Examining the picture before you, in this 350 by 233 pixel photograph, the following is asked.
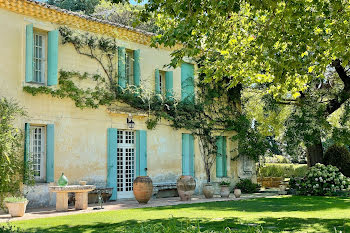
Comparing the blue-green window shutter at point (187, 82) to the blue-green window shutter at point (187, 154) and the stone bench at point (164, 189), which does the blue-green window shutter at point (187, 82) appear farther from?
the stone bench at point (164, 189)

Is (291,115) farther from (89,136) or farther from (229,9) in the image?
(229,9)

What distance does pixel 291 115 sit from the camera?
818 inches

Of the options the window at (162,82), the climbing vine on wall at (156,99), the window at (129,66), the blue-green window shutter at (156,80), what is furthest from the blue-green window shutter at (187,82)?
the window at (129,66)

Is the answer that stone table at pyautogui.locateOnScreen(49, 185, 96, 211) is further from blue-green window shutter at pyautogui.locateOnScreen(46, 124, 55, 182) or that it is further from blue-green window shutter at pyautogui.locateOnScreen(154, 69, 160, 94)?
blue-green window shutter at pyautogui.locateOnScreen(154, 69, 160, 94)

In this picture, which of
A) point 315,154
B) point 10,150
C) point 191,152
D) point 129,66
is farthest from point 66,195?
point 315,154

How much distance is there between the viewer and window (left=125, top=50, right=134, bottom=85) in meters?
18.0

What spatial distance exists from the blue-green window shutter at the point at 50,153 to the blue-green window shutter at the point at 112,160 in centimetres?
234

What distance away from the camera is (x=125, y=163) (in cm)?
1741

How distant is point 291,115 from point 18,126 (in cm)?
1218

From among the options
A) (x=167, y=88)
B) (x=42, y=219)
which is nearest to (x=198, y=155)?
(x=167, y=88)

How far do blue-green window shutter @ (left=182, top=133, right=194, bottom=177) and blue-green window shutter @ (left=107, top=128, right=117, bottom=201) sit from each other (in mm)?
3815

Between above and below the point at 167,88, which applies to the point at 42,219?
below

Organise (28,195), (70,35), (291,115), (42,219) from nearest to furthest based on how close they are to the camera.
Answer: (42,219)
(28,195)
(70,35)
(291,115)

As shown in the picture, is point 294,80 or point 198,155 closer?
point 294,80
